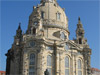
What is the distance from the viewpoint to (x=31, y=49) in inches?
1850

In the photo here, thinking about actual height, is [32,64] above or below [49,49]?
below

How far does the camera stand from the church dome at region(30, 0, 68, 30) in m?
56.1

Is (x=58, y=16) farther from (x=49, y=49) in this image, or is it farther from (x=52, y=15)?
(x=49, y=49)

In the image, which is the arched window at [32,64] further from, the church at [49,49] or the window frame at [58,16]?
the window frame at [58,16]

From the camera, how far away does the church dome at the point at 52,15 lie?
5612 cm

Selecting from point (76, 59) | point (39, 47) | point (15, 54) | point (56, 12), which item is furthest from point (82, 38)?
point (15, 54)

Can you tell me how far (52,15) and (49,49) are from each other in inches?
497

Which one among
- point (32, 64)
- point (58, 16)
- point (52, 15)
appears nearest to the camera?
point (32, 64)

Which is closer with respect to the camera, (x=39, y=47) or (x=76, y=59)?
(x=39, y=47)

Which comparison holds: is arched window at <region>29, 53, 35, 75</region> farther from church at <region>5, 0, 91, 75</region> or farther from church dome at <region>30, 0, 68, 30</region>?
church dome at <region>30, 0, 68, 30</region>

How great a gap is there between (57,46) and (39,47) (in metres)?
5.11

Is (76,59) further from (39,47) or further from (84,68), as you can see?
(39,47)

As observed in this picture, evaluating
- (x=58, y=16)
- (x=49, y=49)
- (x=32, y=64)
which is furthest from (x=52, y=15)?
(x=32, y=64)

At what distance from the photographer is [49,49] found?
49.1 meters
